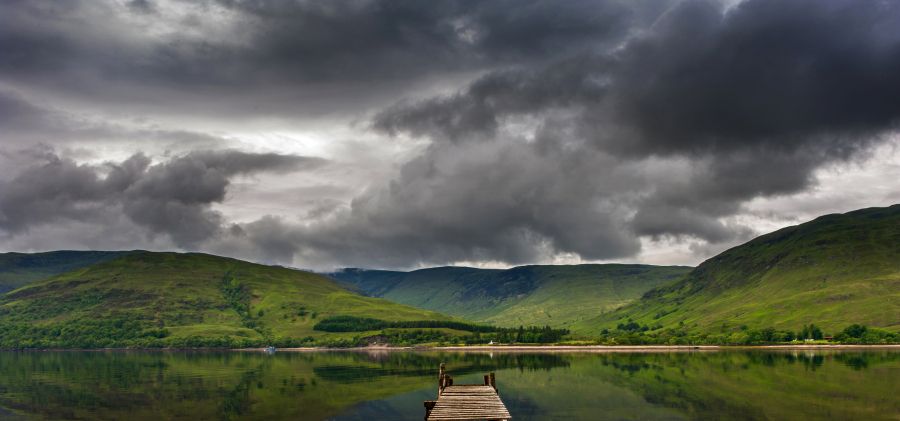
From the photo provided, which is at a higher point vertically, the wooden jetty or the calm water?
the wooden jetty

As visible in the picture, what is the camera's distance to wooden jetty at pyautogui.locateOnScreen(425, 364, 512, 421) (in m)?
51.2

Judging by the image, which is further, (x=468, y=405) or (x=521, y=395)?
(x=521, y=395)

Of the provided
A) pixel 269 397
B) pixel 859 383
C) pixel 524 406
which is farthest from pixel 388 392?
pixel 859 383

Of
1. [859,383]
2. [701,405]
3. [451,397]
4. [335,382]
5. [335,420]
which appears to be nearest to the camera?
[451,397]

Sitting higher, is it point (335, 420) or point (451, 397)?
point (451, 397)

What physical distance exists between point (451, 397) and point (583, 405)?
65034 mm

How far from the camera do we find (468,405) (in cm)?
5506

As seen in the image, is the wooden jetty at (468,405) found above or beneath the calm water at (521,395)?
above

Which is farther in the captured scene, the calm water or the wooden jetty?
the calm water

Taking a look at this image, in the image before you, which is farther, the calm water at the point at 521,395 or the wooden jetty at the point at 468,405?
the calm water at the point at 521,395

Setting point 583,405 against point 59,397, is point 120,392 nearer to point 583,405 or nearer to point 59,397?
point 59,397

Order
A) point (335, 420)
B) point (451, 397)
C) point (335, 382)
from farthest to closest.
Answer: point (335, 382)
point (335, 420)
point (451, 397)

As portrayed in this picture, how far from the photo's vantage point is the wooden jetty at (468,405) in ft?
168

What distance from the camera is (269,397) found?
13775cm
